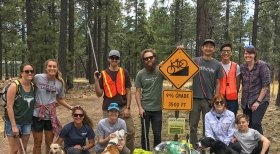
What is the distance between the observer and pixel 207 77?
720cm

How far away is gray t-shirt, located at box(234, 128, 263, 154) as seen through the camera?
21.8 ft

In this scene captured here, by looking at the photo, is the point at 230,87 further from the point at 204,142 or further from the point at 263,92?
the point at 204,142

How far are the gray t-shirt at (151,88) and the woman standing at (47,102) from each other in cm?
149

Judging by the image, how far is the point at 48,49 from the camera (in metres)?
26.0

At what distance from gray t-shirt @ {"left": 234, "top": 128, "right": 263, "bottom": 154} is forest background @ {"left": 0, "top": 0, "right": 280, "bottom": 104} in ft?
12.0

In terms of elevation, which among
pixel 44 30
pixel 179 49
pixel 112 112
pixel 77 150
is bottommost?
pixel 77 150

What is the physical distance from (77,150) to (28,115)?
1023 mm

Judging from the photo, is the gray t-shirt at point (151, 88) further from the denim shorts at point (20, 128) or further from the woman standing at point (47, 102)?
the denim shorts at point (20, 128)

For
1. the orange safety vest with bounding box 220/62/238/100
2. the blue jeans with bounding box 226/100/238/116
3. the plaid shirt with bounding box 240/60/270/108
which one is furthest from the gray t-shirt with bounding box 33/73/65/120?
the plaid shirt with bounding box 240/60/270/108

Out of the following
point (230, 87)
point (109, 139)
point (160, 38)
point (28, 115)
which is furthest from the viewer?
point (160, 38)

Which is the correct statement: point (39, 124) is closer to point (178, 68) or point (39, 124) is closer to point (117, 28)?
point (178, 68)

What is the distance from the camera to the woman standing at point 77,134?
687cm

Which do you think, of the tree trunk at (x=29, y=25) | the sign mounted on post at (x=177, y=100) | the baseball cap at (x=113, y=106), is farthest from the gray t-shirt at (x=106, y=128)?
the tree trunk at (x=29, y=25)

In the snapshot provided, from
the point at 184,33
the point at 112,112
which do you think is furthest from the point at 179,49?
the point at 184,33
